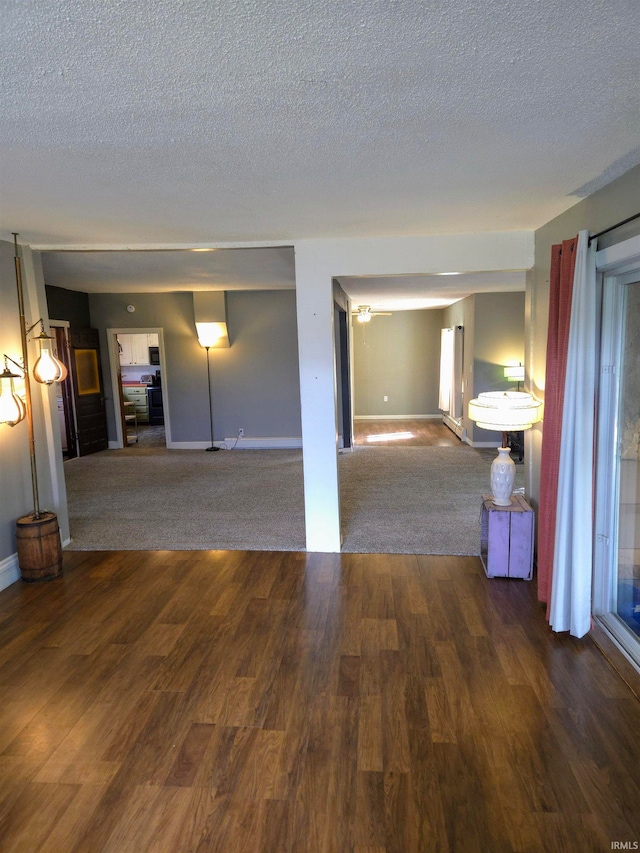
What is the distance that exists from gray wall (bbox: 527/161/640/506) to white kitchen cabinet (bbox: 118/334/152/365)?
918 centimetres

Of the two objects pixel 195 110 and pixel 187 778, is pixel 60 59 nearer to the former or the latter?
pixel 195 110

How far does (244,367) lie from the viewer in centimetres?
823

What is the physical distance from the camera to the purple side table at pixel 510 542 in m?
3.47

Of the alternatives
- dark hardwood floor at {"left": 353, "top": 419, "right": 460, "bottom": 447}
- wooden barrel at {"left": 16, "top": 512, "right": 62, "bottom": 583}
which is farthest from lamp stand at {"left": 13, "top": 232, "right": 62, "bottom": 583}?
dark hardwood floor at {"left": 353, "top": 419, "right": 460, "bottom": 447}

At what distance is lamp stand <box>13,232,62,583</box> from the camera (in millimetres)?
3615

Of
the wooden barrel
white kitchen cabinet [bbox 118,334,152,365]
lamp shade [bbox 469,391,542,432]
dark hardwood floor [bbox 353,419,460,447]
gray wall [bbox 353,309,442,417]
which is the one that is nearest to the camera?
lamp shade [bbox 469,391,542,432]

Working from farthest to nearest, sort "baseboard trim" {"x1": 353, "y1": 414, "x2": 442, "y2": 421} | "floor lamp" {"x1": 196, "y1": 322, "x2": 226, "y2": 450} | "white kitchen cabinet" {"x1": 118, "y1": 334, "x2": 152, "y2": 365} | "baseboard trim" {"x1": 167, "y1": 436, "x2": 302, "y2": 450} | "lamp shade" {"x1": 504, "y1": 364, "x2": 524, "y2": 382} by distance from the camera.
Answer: "white kitchen cabinet" {"x1": 118, "y1": 334, "x2": 152, "y2": 365}, "baseboard trim" {"x1": 353, "y1": 414, "x2": 442, "y2": 421}, "baseboard trim" {"x1": 167, "y1": 436, "x2": 302, "y2": 450}, "floor lamp" {"x1": 196, "y1": 322, "x2": 226, "y2": 450}, "lamp shade" {"x1": 504, "y1": 364, "x2": 524, "y2": 382}

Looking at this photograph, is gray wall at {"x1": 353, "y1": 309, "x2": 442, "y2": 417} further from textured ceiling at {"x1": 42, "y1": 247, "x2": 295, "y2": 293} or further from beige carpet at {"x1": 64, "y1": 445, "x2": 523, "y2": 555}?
textured ceiling at {"x1": 42, "y1": 247, "x2": 295, "y2": 293}

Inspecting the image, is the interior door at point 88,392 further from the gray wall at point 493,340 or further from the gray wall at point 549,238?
the gray wall at point 549,238

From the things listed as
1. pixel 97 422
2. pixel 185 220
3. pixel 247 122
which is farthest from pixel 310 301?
pixel 97 422

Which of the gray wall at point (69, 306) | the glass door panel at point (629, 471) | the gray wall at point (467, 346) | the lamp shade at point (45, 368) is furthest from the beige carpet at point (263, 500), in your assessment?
the gray wall at point (69, 306)

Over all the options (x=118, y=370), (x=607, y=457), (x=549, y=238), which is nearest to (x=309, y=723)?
(x=607, y=457)

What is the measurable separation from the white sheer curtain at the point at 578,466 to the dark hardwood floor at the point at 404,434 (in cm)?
553

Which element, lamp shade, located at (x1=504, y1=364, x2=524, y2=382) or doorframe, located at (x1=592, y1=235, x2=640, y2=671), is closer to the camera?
doorframe, located at (x1=592, y1=235, x2=640, y2=671)
